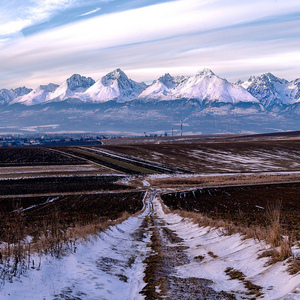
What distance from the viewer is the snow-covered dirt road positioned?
827 cm

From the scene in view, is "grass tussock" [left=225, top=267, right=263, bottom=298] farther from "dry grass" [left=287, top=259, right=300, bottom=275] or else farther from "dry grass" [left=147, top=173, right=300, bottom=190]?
"dry grass" [left=147, top=173, right=300, bottom=190]

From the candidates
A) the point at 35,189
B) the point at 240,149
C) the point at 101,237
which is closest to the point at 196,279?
the point at 101,237

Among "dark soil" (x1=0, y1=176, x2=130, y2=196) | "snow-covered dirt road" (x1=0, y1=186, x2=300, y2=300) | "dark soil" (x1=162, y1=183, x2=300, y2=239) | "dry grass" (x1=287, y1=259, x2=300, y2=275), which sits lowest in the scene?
"dark soil" (x1=0, y1=176, x2=130, y2=196)

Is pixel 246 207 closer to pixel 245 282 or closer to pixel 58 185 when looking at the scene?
pixel 245 282

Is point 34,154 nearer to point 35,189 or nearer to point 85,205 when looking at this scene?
point 35,189

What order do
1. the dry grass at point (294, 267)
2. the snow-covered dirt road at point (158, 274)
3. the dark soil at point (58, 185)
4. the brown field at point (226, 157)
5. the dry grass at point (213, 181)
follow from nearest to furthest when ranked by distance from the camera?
1. the snow-covered dirt road at point (158, 274)
2. the dry grass at point (294, 267)
3. the dark soil at point (58, 185)
4. the dry grass at point (213, 181)
5. the brown field at point (226, 157)

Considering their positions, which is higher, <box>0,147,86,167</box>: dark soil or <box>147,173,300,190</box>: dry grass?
<box>0,147,86,167</box>: dark soil

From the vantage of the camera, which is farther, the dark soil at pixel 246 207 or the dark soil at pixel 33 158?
the dark soil at pixel 33 158

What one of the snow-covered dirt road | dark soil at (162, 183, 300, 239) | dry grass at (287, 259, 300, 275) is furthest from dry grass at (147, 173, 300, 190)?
dry grass at (287, 259, 300, 275)

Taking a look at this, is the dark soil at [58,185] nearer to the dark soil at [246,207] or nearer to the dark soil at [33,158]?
the dark soil at [246,207]

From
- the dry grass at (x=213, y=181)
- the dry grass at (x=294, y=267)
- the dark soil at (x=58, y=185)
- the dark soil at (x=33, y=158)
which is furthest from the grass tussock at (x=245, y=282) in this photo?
the dark soil at (x=33, y=158)

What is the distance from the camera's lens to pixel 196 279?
9953mm

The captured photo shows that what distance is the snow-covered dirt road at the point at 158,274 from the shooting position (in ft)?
27.1

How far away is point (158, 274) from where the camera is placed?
1038cm
